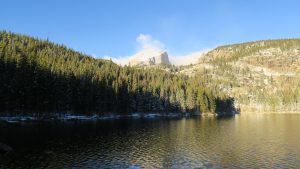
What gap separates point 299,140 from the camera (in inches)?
3164

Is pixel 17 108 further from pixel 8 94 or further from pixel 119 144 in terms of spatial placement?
pixel 119 144

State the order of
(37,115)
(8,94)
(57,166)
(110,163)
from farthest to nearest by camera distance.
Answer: (37,115) < (8,94) < (110,163) < (57,166)

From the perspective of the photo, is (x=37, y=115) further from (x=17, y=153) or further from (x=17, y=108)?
(x=17, y=153)

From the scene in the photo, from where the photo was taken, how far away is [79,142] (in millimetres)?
72000

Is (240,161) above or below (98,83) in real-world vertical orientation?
below

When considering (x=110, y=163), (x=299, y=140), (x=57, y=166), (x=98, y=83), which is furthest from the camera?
(x=98, y=83)

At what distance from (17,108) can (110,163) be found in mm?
77552

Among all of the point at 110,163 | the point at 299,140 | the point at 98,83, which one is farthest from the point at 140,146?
the point at 98,83

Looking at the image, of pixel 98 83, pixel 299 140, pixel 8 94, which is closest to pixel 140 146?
pixel 299 140

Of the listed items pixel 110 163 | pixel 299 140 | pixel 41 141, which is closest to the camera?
pixel 110 163

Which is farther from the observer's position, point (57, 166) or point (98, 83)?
point (98, 83)

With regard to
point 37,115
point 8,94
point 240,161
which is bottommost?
point 240,161

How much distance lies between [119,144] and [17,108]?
6086 centimetres

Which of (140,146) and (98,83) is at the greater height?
(98,83)
